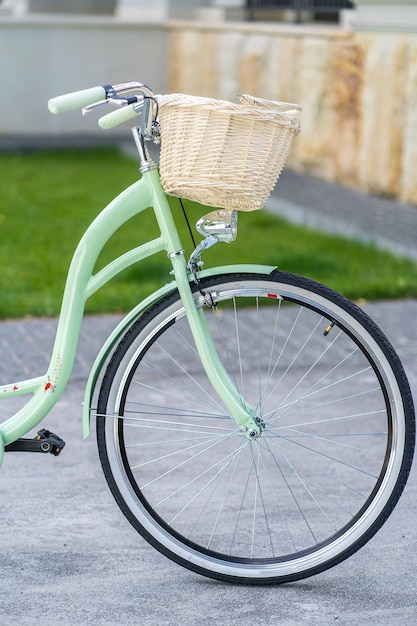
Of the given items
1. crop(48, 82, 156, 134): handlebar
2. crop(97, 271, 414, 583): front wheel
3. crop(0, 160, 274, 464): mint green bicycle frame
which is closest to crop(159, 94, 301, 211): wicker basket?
crop(48, 82, 156, 134): handlebar

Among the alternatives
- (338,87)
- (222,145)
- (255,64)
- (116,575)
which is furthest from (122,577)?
(255,64)

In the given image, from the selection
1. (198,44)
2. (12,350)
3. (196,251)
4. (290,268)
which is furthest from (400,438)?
(198,44)

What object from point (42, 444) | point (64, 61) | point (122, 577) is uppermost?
point (64, 61)

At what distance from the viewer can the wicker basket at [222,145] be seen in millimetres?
2941

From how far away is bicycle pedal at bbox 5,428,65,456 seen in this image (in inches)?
131

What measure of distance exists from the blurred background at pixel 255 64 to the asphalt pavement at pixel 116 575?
6091 millimetres

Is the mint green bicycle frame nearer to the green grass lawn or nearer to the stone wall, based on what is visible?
the green grass lawn

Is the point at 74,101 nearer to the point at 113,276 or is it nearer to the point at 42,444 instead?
the point at 113,276

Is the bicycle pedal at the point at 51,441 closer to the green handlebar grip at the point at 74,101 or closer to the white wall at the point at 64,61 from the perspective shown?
the green handlebar grip at the point at 74,101

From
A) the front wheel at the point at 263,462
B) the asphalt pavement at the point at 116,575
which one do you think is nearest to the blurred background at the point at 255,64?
the front wheel at the point at 263,462

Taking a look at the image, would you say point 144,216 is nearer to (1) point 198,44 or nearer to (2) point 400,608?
(1) point 198,44

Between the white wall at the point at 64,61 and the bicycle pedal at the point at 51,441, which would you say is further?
the white wall at the point at 64,61

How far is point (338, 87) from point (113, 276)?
8030mm

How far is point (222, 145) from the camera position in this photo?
2.95 meters
